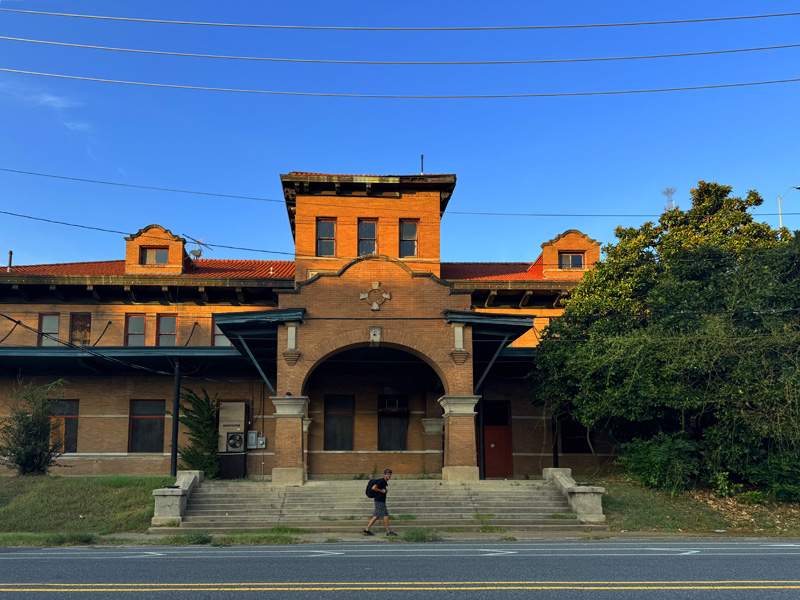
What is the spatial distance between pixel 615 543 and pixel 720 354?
27.4ft

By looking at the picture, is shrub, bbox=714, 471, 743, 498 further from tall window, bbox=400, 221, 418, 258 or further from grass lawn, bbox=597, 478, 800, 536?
tall window, bbox=400, 221, 418, 258

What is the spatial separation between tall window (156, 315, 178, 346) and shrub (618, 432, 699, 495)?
18726mm

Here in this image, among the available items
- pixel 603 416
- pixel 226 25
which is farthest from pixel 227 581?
pixel 603 416

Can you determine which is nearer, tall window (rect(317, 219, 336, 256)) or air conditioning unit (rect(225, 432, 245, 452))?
air conditioning unit (rect(225, 432, 245, 452))

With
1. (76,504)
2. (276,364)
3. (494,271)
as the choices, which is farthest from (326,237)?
(76,504)

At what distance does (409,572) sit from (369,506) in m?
10.7

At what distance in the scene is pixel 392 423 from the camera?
2919cm

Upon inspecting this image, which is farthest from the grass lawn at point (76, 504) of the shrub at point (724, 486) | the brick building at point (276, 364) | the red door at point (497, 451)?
the shrub at point (724, 486)

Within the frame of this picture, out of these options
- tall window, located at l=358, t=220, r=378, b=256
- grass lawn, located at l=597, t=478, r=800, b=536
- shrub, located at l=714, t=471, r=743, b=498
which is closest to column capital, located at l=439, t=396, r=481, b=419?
grass lawn, located at l=597, t=478, r=800, b=536

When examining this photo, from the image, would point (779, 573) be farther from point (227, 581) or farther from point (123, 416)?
point (123, 416)

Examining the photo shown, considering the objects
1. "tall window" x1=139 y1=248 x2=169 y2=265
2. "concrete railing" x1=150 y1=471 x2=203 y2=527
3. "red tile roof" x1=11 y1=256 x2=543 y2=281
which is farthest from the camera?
"red tile roof" x1=11 y1=256 x2=543 y2=281

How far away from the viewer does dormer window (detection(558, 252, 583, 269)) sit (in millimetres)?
33062

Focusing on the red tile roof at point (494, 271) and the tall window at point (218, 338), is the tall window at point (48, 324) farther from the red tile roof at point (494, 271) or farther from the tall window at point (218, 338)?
Answer: the red tile roof at point (494, 271)

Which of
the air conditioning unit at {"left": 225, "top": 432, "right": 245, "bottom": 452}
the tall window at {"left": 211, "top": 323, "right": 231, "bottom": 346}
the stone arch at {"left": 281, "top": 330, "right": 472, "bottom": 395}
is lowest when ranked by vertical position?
the air conditioning unit at {"left": 225, "top": 432, "right": 245, "bottom": 452}
